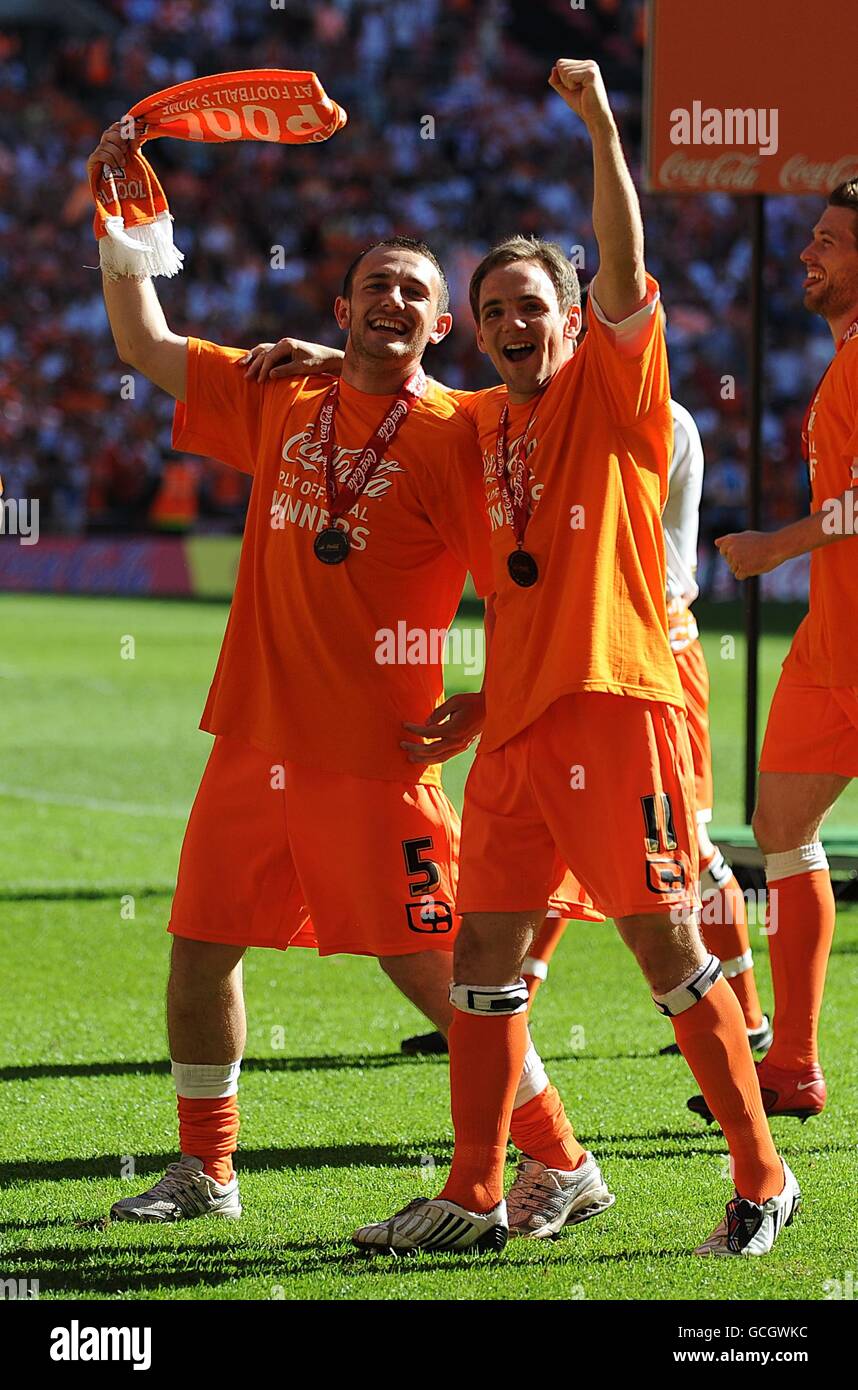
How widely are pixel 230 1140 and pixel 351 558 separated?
132 centimetres

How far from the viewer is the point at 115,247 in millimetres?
4211

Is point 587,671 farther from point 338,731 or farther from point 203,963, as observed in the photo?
point 203,963

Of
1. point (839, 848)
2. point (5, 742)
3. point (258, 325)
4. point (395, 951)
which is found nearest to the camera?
point (395, 951)

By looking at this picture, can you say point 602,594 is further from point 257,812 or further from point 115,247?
point 115,247

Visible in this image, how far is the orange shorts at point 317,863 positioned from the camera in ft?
13.2

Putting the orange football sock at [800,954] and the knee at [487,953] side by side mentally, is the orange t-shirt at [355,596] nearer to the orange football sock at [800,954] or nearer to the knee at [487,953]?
the knee at [487,953]

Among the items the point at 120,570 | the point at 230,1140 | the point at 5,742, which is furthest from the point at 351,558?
the point at 120,570

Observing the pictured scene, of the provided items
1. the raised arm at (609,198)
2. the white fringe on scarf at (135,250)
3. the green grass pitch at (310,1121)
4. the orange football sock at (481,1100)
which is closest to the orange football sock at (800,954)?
the green grass pitch at (310,1121)

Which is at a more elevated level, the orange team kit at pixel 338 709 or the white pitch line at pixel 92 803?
the orange team kit at pixel 338 709

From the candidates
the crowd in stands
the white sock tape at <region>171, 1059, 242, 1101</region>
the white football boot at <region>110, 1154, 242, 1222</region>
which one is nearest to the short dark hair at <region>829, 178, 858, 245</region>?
the white sock tape at <region>171, 1059, 242, 1101</region>

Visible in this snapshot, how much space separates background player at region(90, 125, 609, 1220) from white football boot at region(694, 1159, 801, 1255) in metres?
0.45

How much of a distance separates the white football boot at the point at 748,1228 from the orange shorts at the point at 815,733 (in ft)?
4.79

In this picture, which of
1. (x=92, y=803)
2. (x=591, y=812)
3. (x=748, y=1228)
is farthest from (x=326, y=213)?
(x=748, y=1228)
